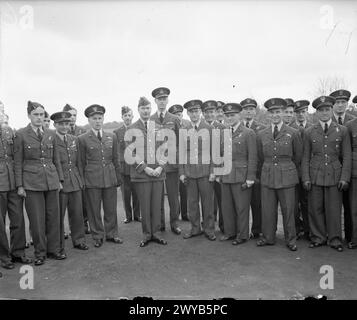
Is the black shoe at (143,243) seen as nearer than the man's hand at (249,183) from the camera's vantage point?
No

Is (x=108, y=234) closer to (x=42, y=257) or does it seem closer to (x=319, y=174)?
(x=42, y=257)

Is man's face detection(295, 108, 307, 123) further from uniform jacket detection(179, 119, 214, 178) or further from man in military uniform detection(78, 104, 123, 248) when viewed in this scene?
man in military uniform detection(78, 104, 123, 248)

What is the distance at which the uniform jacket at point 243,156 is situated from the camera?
5281 mm

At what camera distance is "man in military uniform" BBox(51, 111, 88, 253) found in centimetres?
520

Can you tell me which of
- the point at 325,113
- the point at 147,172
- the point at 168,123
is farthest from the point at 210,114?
the point at 325,113

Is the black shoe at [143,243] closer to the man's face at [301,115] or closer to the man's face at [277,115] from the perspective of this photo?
the man's face at [277,115]

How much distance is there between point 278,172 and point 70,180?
3087 millimetres

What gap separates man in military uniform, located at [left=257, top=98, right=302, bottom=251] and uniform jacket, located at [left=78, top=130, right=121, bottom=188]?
7.80ft

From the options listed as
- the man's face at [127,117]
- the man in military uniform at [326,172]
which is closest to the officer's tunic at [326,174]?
the man in military uniform at [326,172]

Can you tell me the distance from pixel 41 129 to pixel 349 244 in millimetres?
4663

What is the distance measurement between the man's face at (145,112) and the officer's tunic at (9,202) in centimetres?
191

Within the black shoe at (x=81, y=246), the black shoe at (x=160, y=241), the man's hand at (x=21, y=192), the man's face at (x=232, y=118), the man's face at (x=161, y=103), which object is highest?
the man's face at (x=161, y=103)

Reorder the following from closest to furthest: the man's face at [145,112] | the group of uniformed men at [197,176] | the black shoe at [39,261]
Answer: the black shoe at [39,261] → the group of uniformed men at [197,176] → the man's face at [145,112]
